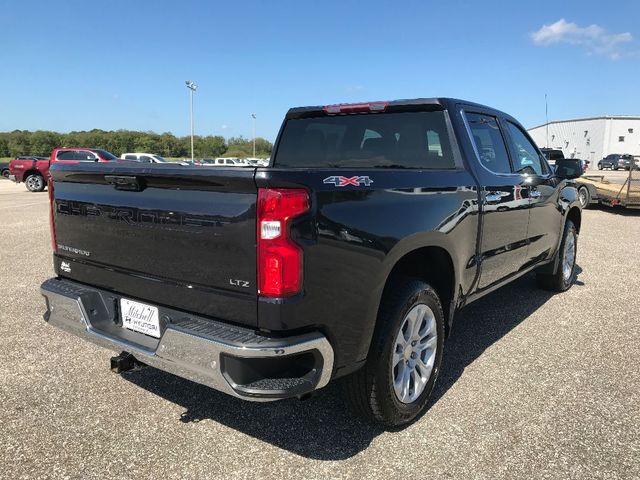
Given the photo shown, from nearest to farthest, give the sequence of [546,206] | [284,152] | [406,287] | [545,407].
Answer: [406,287]
[545,407]
[284,152]
[546,206]

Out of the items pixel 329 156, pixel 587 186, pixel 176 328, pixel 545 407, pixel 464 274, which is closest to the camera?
pixel 176 328

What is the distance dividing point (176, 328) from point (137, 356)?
0.36m

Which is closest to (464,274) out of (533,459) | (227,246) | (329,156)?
(533,459)

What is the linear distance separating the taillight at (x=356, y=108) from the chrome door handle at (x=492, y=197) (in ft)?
3.28

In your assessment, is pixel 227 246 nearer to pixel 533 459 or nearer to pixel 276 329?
pixel 276 329

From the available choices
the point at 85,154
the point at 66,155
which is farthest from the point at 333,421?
the point at 66,155

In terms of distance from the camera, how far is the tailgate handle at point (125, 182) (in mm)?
2490

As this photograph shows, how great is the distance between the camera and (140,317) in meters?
2.55

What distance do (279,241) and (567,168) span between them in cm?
392

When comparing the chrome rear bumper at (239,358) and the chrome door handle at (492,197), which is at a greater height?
the chrome door handle at (492,197)

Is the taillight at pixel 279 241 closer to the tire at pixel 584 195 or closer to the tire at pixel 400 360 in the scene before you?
the tire at pixel 400 360

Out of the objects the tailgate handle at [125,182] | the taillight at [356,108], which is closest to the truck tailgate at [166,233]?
the tailgate handle at [125,182]

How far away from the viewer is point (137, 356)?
2.47 meters

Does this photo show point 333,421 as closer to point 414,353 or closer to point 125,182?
point 414,353
